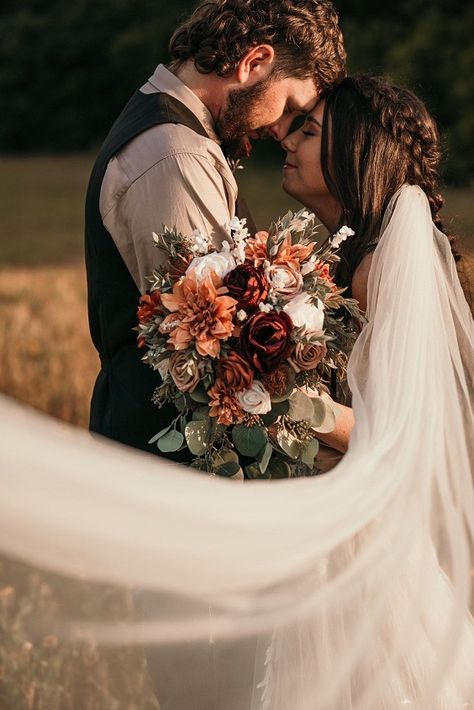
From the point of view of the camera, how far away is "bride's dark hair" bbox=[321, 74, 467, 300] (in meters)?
3.90

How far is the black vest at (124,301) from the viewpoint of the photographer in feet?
11.8

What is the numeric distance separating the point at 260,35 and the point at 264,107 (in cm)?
27

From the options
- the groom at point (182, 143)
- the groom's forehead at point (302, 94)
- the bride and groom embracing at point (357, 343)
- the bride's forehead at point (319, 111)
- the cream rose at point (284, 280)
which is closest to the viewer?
the bride and groom embracing at point (357, 343)

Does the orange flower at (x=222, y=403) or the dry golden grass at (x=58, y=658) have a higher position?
the orange flower at (x=222, y=403)

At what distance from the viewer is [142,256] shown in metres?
3.46

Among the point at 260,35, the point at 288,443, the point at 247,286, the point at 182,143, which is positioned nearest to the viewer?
the point at 247,286

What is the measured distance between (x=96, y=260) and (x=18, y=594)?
1.24 meters

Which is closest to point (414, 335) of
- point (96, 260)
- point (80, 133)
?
point (96, 260)

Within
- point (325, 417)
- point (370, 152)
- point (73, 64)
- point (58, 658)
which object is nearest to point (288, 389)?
point (325, 417)

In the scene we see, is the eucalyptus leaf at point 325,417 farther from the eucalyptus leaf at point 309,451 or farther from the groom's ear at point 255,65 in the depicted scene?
the groom's ear at point 255,65

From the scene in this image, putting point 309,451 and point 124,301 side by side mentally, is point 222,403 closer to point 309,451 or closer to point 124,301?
point 309,451

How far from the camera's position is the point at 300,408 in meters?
3.31

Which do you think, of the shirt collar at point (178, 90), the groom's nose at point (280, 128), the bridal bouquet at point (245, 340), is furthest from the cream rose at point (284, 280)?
the groom's nose at point (280, 128)

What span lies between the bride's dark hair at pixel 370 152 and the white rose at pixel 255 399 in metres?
0.84
